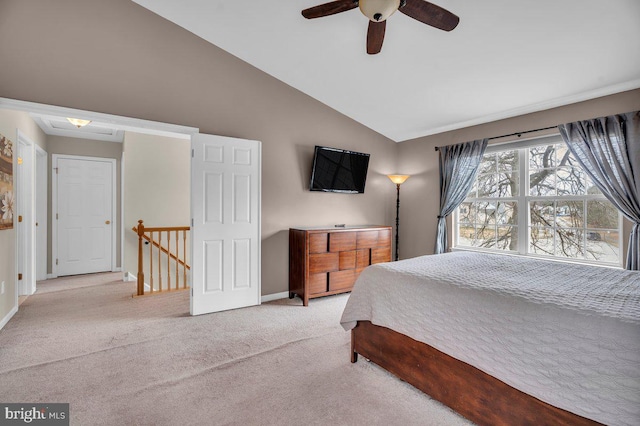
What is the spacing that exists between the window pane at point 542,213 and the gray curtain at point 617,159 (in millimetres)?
597

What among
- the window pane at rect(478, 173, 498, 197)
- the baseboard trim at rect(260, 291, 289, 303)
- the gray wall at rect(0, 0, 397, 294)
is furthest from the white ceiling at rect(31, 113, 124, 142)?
the window pane at rect(478, 173, 498, 197)

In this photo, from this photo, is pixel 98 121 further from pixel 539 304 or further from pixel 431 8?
pixel 539 304

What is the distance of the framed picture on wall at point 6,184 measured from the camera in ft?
9.65

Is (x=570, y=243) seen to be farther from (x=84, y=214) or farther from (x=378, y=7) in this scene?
(x=84, y=214)

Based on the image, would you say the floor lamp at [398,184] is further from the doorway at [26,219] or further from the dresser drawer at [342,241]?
the doorway at [26,219]

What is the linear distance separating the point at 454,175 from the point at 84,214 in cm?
627

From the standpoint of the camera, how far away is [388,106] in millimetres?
4090

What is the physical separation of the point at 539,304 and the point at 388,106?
128 inches

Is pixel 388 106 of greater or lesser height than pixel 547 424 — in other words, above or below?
above

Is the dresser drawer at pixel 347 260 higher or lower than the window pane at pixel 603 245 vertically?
lower

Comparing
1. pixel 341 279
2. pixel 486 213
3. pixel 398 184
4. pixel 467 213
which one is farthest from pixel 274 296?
pixel 486 213

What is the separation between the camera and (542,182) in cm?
362

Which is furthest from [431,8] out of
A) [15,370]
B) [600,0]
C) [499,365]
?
[15,370]

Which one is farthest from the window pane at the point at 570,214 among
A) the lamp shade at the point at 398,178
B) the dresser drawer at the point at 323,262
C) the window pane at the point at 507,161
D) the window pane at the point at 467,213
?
the dresser drawer at the point at 323,262
